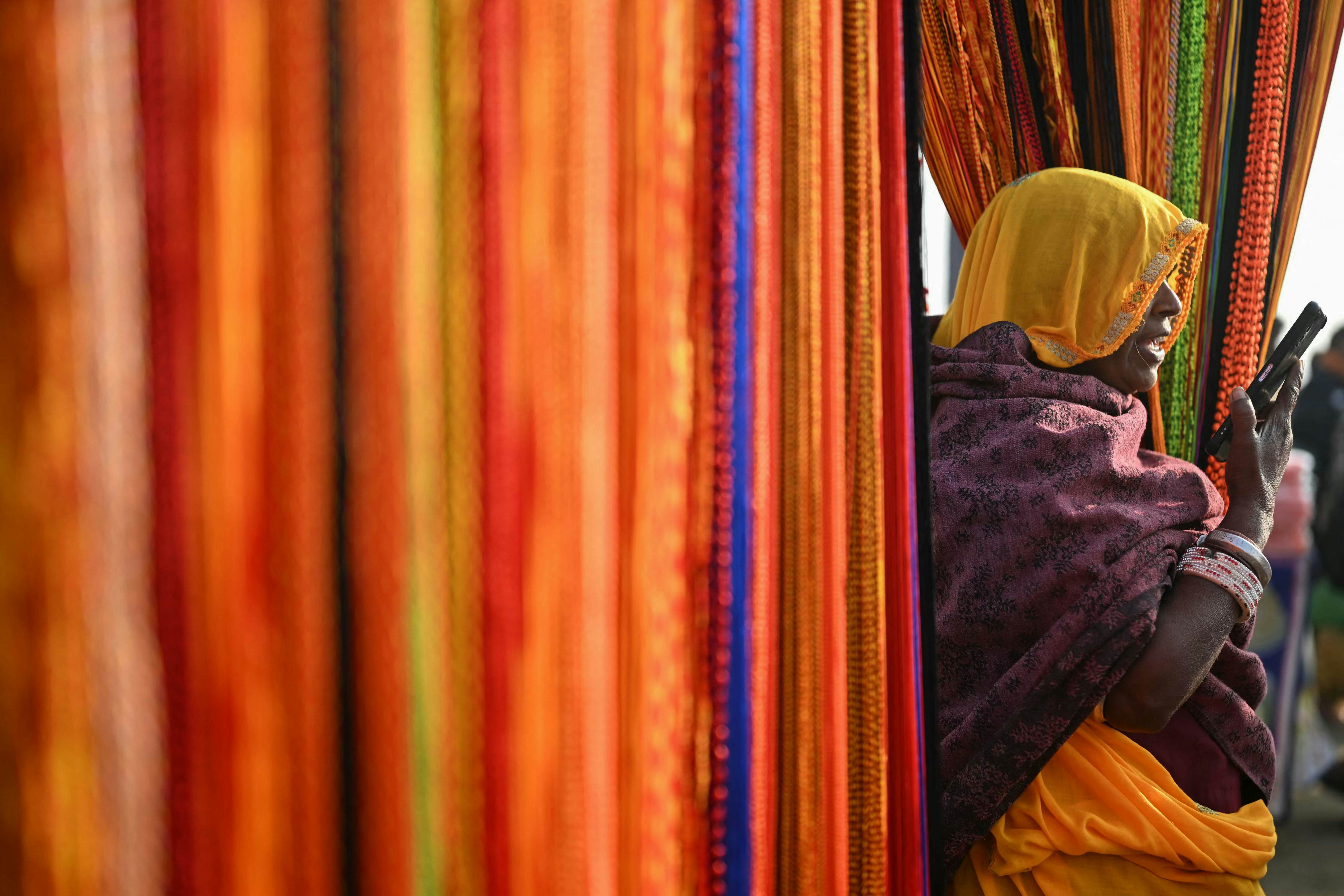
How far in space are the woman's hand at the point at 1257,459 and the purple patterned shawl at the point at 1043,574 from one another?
0.15 feet

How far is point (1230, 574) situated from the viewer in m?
1.18

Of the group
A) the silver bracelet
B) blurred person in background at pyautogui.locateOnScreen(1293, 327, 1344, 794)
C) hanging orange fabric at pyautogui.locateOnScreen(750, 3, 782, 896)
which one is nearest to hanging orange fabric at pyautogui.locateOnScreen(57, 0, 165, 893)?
hanging orange fabric at pyautogui.locateOnScreen(750, 3, 782, 896)

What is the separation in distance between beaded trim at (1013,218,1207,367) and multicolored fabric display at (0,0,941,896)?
3.20ft

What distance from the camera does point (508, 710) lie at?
0.42 m

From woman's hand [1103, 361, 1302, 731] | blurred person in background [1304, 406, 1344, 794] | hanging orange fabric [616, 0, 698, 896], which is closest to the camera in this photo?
hanging orange fabric [616, 0, 698, 896]

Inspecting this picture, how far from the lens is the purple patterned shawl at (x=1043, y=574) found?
1.18m

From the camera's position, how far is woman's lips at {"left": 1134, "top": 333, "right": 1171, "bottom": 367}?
1.43 meters

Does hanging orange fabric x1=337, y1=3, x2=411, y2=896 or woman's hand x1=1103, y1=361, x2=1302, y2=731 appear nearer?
hanging orange fabric x1=337, y1=3, x2=411, y2=896

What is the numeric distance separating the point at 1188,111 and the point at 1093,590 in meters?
0.81

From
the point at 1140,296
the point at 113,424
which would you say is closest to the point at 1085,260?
the point at 1140,296

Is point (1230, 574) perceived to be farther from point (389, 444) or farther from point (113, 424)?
point (113, 424)

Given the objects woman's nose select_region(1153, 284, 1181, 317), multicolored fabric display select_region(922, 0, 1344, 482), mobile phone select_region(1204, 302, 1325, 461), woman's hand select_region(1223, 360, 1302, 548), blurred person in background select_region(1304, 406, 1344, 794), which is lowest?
blurred person in background select_region(1304, 406, 1344, 794)

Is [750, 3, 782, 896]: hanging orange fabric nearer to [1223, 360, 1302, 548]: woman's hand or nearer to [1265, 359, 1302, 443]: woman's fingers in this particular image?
[1223, 360, 1302, 548]: woman's hand

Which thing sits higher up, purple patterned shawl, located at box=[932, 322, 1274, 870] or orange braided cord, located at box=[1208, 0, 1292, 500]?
orange braided cord, located at box=[1208, 0, 1292, 500]
